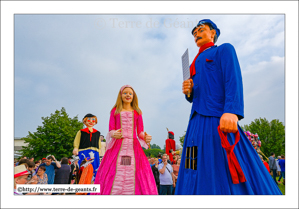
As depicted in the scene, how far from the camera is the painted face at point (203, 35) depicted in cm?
290

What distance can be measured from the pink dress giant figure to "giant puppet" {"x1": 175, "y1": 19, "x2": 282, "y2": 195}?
5.47 ft

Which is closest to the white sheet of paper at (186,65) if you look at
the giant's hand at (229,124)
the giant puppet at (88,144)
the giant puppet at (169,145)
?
the giant's hand at (229,124)

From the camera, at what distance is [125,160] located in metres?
4.08

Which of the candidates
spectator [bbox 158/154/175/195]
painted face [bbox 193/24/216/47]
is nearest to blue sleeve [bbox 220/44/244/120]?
painted face [bbox 193/24/216/47]

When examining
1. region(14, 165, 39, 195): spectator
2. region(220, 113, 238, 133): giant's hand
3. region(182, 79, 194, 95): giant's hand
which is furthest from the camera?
region(14, 165, 39, 195): spectator

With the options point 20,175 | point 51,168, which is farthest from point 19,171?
point 51,168

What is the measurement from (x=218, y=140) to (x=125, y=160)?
2.21m

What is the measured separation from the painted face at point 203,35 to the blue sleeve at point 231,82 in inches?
15.6

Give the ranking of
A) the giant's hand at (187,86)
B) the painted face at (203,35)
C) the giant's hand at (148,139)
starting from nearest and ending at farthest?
the giant's hand at (187,86), the painted face at (203,35), the giant's hand at (148,139)

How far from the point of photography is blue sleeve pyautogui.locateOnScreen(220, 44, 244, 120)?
2.25m

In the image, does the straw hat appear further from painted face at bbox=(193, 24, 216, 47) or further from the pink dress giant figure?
painted face at bbox=(193, 24, 216, 47)

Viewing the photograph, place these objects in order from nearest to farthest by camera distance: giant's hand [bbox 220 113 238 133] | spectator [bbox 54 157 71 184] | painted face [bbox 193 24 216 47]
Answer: giant's hand [bbox 220 113 238 133] → painted face [bbox 193 24 216 47] → spectator [bbox 54 157 71 184]

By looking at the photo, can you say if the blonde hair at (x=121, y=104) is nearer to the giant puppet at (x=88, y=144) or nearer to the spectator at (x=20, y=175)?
the giant puppet at (x=88, y=144)

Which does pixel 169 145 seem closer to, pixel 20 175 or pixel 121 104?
pixel 121 104
